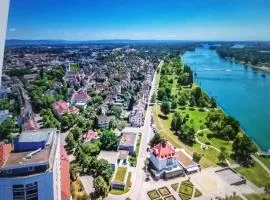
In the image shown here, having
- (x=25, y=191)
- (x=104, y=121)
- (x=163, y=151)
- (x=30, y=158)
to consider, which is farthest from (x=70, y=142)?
(x=25, y=191)

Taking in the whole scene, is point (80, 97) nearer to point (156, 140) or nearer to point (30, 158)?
point (156, 140)

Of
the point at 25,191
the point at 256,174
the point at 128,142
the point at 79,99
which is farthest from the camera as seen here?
the point at 79,99

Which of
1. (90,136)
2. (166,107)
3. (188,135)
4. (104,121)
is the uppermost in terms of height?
(166,107)

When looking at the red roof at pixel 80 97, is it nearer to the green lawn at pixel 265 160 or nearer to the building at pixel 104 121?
the building at pixel 104 121

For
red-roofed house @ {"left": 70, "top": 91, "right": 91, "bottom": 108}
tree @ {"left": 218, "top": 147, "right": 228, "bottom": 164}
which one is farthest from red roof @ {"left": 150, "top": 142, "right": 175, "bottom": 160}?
red-roofed house @ {"left": 70, "top": 91, "right": 91, "bottom": 108}

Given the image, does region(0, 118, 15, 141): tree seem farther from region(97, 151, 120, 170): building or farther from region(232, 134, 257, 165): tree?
region(232, 134, 257, 165): tree

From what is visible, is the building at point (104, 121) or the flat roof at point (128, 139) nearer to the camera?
the flat roof at point (128, 139)

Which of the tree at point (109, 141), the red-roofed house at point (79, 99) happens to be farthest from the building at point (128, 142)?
the red-roofed house at point (79, 99)
